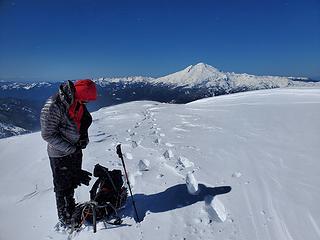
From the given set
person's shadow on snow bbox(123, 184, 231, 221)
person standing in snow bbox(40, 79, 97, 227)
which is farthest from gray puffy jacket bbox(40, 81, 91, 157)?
person's shadow on snow bbox(123, 184, 231, 221)

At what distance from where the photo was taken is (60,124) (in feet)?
16.3

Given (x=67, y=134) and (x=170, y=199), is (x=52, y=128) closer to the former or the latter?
(x=67, y=134)

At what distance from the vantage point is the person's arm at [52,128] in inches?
188

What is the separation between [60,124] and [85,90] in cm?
65

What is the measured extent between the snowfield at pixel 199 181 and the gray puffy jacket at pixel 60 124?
134 centimetres

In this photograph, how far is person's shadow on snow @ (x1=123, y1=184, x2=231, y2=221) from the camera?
566 centimetres

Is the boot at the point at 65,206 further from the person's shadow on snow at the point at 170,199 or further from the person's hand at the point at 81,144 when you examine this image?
the person's shadow on snow at the point at 170,199

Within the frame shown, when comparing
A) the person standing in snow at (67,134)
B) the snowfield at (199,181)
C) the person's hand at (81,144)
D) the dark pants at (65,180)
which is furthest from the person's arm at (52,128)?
the snowfield at (199,181)

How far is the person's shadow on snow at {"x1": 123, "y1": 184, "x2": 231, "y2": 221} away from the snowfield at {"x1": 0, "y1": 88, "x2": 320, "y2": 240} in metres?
0.02

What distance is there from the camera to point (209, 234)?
15.7 ft

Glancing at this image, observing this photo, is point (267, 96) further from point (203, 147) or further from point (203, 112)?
point (203, 147)

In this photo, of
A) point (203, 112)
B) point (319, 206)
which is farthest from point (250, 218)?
point (203, 112)

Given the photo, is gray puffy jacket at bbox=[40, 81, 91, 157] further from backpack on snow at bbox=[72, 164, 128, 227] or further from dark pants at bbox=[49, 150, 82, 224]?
backpack on snow at bbox=[72, 164, 128, 227]

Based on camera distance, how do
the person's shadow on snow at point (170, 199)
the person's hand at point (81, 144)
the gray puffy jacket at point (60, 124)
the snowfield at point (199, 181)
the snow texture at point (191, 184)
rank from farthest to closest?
the snow texture at point (191, 184) → the person's shadow on snow at point (170, 199) → the person's hand at point (81, 144) → the snowfield at point (199, 181) → the gray puffy jacket at point (60, 124)
